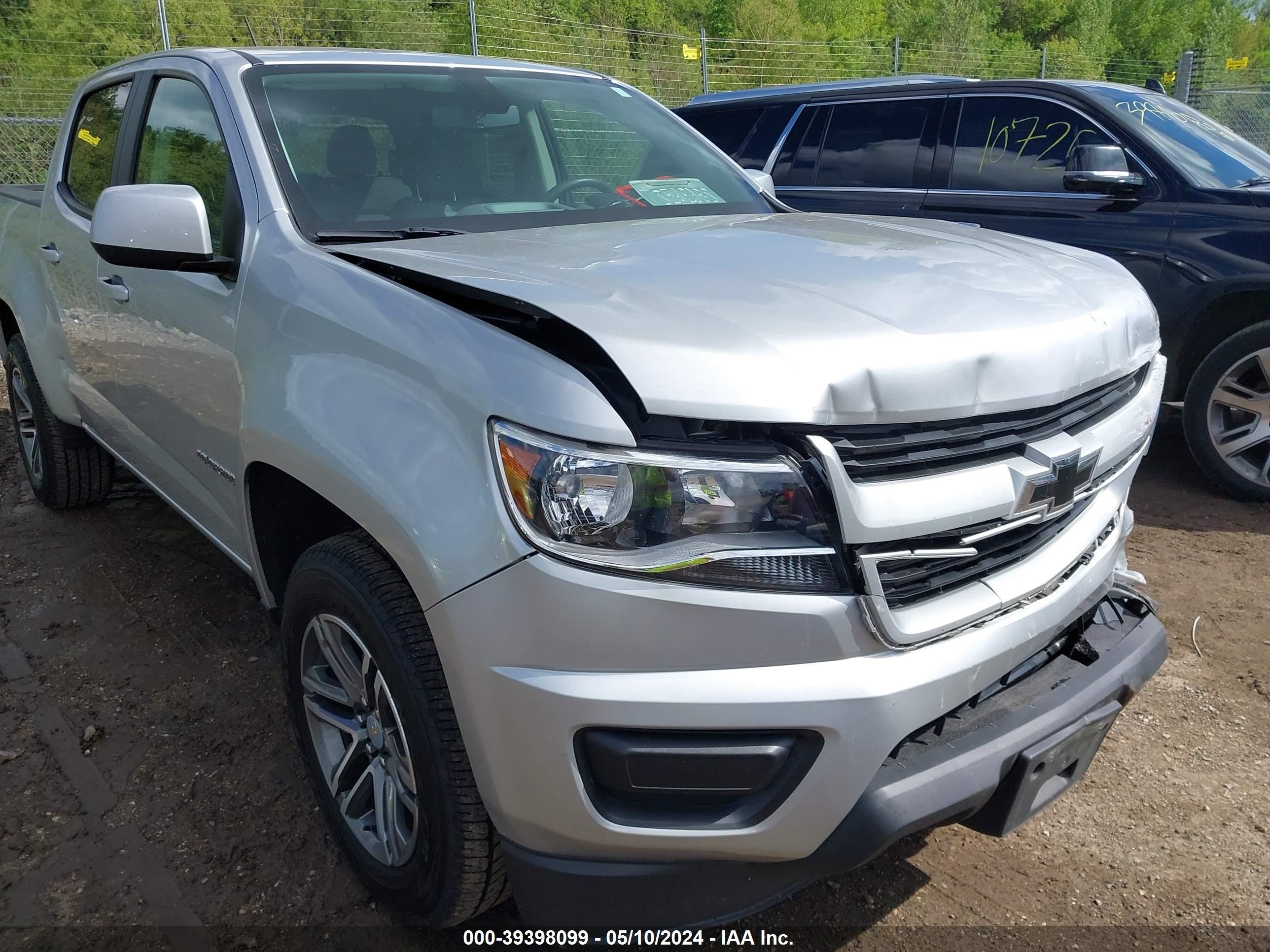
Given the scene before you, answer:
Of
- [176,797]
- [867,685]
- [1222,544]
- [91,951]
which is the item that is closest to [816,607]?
[867,685]

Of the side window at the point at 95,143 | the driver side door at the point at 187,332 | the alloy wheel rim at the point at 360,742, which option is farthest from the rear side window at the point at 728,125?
the alloy wheel rim at the point at 360,742

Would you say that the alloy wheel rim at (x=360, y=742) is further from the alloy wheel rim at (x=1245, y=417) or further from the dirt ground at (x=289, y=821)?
the alloy wheel rim at (x=1245, y=417)

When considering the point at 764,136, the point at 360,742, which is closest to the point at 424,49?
the point at 764,136

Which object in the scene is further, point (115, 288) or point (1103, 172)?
point (1103, 172)

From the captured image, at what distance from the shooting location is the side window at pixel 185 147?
2.55 meters

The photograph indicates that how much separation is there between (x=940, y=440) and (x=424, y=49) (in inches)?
587

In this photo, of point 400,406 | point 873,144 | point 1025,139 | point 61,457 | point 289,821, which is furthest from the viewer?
point 873,144

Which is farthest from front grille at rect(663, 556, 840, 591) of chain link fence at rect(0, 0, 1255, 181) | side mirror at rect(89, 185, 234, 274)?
chain link fence at rect(0, 0, 1255, 181)

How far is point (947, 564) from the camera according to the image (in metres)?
1.61

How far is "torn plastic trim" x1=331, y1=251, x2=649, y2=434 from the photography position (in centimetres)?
149

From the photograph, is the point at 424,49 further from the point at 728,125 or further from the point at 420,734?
the point at 420,734

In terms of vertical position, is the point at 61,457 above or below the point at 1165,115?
below

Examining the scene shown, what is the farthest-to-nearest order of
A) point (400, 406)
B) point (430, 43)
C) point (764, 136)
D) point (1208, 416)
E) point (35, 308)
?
point (430, 43), point (764, 136), point (1208, 416), point (35, 308), point (400, 406)

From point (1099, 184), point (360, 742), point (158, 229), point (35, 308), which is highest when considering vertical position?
point (158, 229)
